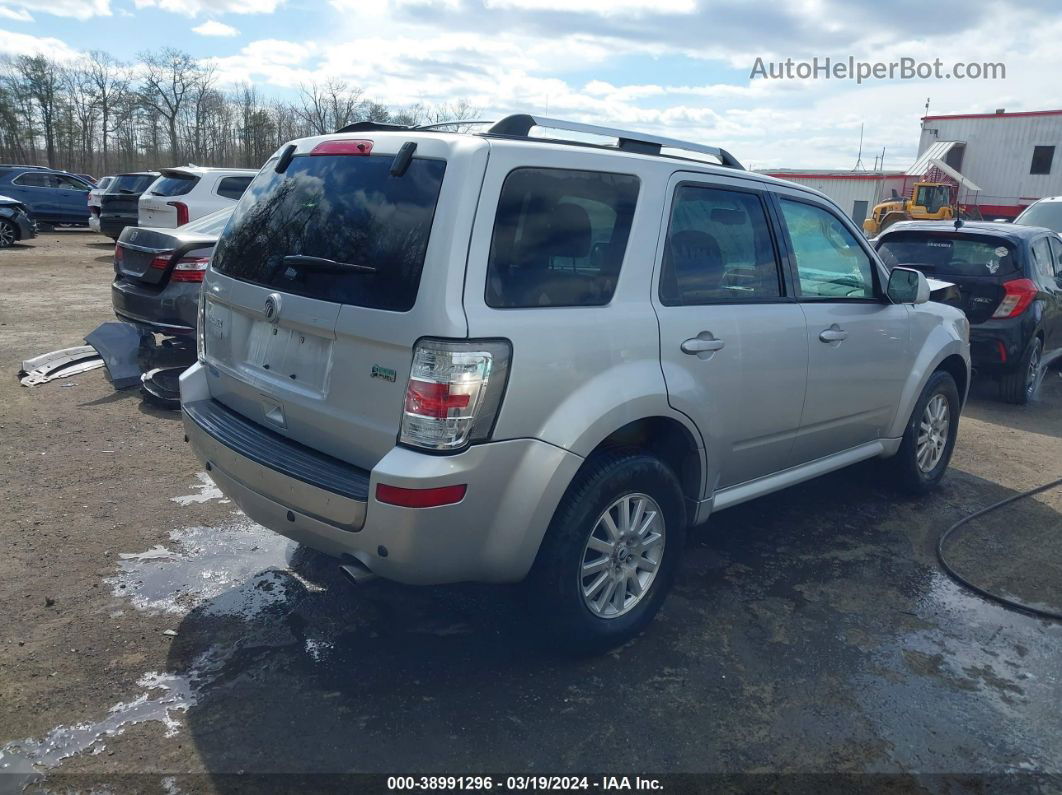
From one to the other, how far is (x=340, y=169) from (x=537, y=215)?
0.81m

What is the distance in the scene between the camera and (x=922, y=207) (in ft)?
91.9

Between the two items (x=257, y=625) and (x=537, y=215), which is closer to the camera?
(x=537, y=215)

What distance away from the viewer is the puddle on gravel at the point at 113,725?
8.75ft

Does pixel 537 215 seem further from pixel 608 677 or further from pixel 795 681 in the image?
pixel 795 681

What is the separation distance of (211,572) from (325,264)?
72.8 inches

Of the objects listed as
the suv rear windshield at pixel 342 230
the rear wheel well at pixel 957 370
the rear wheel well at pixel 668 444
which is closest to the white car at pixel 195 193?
the suv rear windshield at pixel 342 230

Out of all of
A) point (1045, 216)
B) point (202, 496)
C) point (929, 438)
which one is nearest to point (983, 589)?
point (929, 438)

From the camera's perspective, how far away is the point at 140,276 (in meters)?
6.96

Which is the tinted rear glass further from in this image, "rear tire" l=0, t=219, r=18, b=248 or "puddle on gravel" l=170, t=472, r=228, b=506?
"puddle on gravel" l=170, t=472, r=228, b=506

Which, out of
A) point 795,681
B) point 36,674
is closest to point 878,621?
point 795,681

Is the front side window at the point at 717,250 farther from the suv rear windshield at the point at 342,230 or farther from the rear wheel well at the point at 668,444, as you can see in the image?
the suv rear windshield at the point at 342,230

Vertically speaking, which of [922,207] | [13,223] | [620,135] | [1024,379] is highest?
[922,207]

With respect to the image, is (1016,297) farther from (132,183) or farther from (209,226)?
(132,183)

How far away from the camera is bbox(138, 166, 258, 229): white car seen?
12016mm
